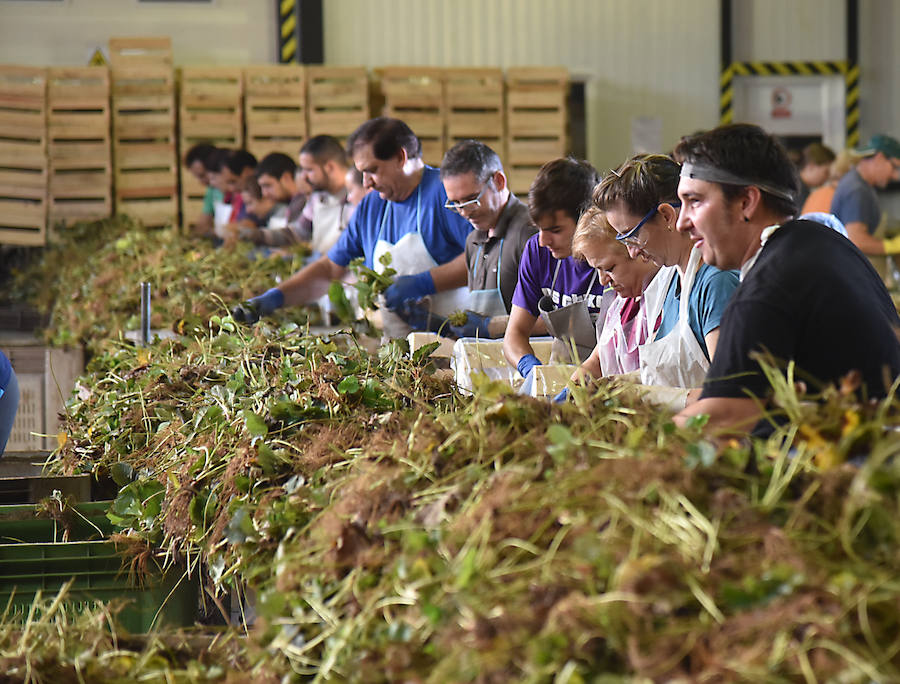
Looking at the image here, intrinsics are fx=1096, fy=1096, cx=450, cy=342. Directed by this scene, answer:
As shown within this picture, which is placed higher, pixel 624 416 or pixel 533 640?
pixel 624 416

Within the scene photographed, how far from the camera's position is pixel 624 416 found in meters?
1.75

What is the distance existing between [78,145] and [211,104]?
4.01 ft

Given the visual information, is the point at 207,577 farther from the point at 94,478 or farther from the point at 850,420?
the point at 850,420

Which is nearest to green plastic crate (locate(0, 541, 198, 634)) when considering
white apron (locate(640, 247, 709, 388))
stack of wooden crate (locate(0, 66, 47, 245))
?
white apron (locate(640, 247, 709, 388))

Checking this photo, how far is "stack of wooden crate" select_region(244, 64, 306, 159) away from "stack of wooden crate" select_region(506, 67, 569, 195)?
190 cm

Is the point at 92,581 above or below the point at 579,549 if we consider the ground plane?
below

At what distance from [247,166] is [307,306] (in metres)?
2.94

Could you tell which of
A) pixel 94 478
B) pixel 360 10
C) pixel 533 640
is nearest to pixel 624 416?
pixel 533 640

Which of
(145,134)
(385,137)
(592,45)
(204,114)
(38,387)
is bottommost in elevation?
(38,387)

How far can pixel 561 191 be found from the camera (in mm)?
3479

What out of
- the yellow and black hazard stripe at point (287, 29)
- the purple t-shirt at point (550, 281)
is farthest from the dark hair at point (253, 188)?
the purple t-shirt at point (550, 281)

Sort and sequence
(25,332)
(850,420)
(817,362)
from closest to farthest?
(850,420)
(817,362)
(25,332)

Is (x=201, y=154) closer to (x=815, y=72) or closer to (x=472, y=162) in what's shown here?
(x=472, y=162)

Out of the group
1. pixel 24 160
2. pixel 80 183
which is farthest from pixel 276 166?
pixel 24 160
